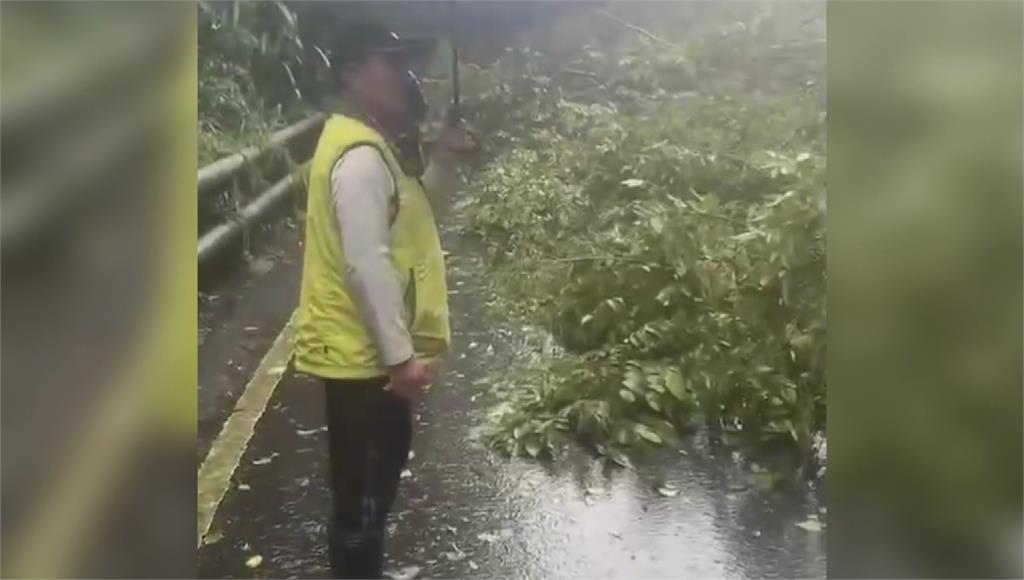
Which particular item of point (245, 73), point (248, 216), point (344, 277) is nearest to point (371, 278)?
point (344, 277)

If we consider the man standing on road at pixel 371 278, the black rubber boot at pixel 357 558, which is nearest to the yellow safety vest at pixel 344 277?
the man standing on road at pixel 371 278

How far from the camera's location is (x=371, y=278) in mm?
1343

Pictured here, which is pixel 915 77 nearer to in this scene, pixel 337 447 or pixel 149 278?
pixel 337 447

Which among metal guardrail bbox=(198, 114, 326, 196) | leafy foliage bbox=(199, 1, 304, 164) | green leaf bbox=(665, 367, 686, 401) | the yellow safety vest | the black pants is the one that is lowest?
Result: the black pants

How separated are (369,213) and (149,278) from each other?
12.8 inches

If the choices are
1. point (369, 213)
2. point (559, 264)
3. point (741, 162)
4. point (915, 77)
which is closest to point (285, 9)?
point (369, 213)

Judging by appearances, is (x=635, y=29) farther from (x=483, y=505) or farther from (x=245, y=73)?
(x=483, y=505)

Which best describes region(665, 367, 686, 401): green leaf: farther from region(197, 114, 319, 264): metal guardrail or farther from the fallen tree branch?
region(197, 114, 319, 264): metal guardrail

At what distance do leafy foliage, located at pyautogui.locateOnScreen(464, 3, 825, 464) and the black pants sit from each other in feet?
0.50

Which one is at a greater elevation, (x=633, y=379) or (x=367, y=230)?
(x=367, y=230)

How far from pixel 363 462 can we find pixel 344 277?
0.27 m

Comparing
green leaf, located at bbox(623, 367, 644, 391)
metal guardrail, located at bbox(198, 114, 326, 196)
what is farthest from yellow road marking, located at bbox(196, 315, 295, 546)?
green leaf, located at bbox(623, 367, 644, 391)

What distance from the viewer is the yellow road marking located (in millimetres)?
1345

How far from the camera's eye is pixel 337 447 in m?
1.36
